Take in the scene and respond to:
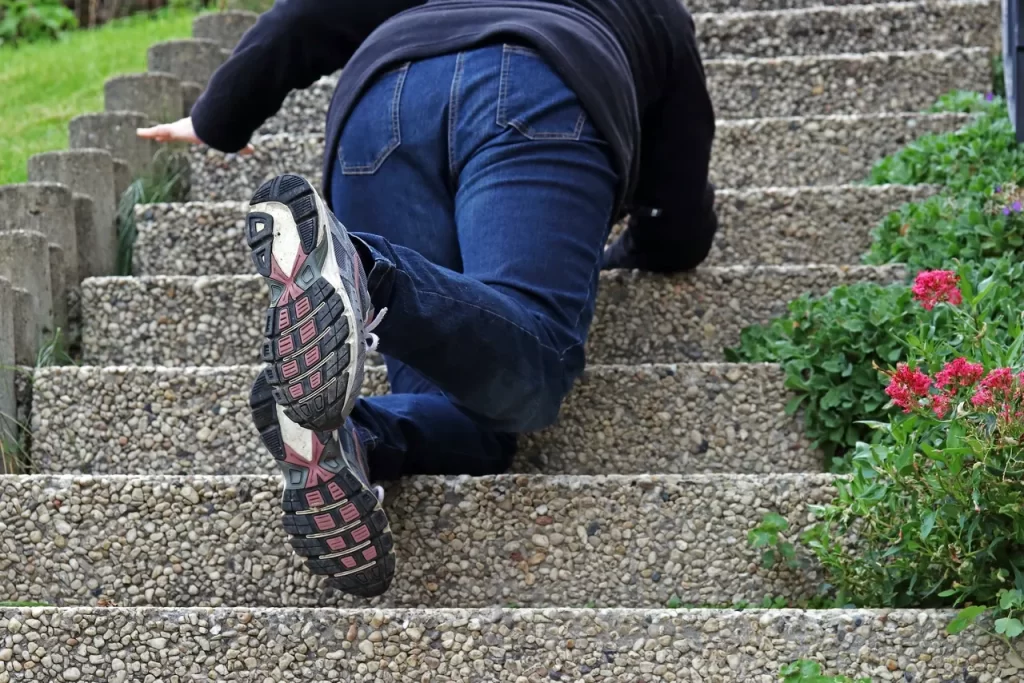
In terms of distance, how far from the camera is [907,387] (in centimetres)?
184

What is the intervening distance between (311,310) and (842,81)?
2383mm

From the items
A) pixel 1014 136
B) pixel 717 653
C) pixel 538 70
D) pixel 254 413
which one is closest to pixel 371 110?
pixel 538 70

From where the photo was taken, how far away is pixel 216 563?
2.19 m

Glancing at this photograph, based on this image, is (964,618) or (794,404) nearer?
(964,618)

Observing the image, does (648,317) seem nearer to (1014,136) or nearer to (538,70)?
(538,70)

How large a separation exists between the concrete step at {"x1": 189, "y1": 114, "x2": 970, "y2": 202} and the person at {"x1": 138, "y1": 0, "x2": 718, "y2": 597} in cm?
78

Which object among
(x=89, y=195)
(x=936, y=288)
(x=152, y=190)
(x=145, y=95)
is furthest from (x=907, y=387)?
(x=145, y=95)

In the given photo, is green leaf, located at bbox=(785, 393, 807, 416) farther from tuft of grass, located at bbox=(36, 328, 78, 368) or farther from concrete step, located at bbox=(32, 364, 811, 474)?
tuft of grass, located at bbox=(36, 328, 78, 368)

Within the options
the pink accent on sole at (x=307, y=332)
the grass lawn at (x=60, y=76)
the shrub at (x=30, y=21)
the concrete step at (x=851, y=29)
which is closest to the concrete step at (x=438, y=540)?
the pink accent on sole at (x=307, y=332)

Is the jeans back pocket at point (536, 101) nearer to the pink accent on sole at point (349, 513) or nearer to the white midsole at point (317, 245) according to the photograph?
the white midsole at point (317, 245)

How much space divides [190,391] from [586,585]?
0.90 metres

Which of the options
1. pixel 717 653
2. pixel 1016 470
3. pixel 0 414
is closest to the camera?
pixel 1016 470

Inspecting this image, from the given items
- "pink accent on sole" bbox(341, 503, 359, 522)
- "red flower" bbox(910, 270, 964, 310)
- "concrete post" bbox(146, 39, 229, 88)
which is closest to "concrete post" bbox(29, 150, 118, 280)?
"concrete post" bbox(146, 39, 229, 88)

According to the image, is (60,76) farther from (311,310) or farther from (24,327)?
(311,310)
